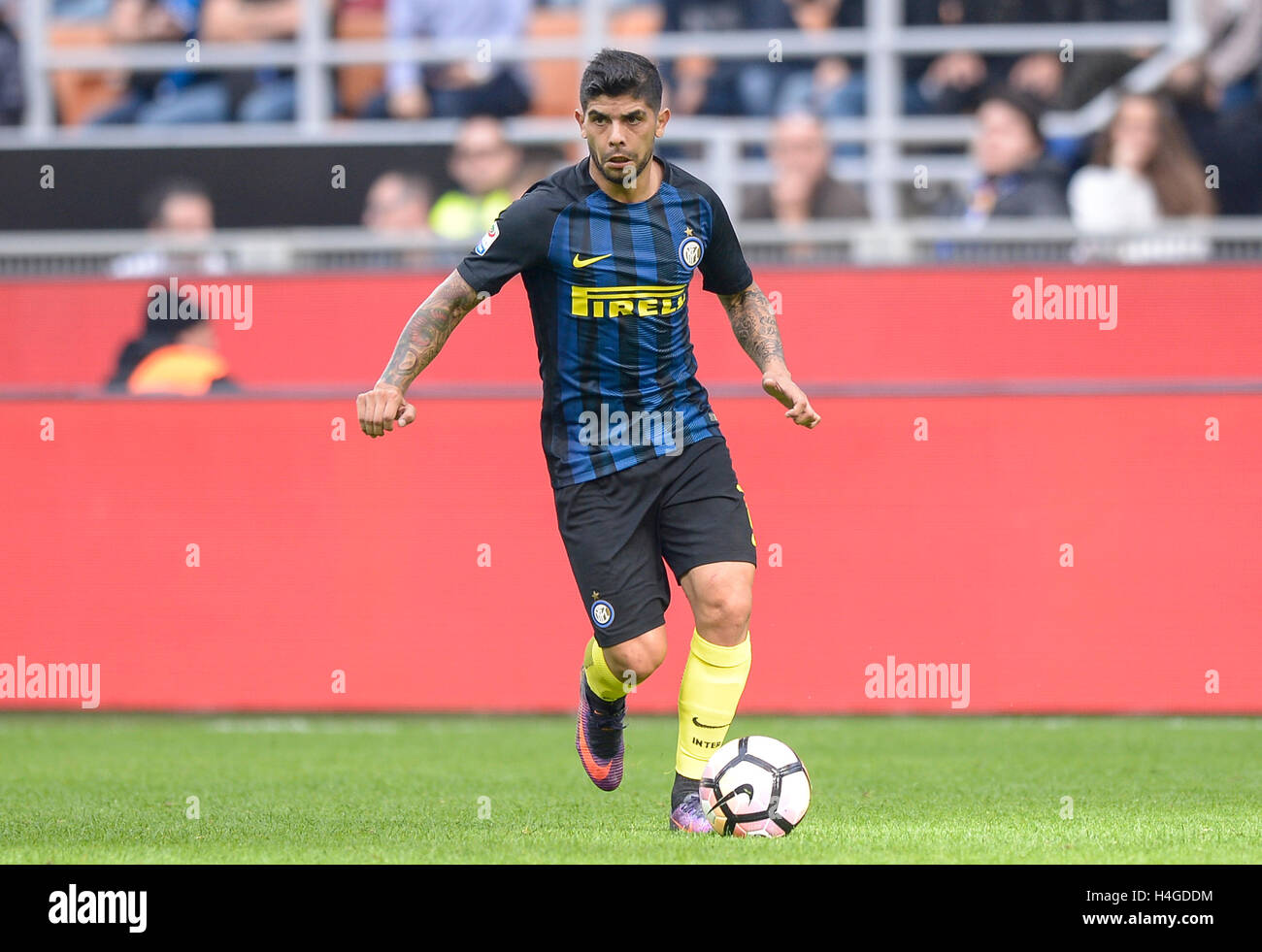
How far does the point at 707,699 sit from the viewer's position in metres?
5.69

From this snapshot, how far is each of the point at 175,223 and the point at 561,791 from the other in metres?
5.21

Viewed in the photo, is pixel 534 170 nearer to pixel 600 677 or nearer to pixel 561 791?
pixel 561 791

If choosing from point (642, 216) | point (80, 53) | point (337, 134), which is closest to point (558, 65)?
point (337, 134)

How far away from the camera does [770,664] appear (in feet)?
30.7

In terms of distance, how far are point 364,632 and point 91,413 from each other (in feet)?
5.66

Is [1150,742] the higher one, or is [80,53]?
[80,53]

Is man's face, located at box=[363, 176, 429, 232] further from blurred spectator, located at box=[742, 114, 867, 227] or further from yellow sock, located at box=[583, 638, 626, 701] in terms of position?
yellow sock, located at box=[583, 638, 626, 701]

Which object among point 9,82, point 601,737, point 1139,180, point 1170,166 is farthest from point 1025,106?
point 9,82

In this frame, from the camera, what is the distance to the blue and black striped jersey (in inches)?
217

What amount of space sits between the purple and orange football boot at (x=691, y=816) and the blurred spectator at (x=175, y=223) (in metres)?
5.95

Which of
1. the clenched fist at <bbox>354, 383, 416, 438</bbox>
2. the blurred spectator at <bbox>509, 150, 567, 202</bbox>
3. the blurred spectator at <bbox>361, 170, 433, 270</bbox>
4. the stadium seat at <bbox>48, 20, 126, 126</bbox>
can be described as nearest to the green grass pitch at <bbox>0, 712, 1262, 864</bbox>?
the clenched fist at <bbox>354, 383, 416, 438</bbox>

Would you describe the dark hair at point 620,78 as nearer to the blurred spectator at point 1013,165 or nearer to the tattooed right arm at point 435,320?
the tattooed right arm at point 435,320

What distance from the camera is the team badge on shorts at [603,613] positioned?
5652 millimetres
